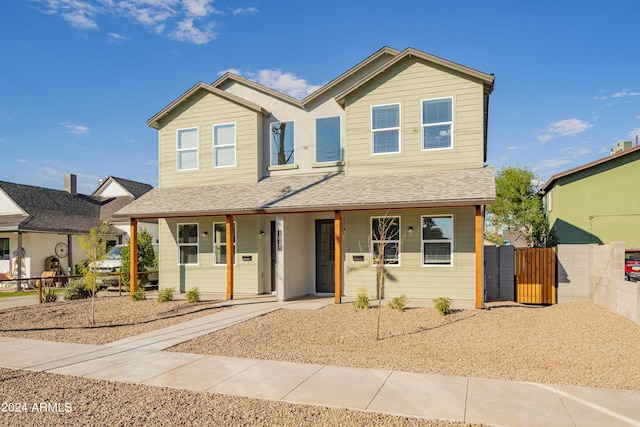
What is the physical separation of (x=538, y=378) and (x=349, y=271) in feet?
26.3

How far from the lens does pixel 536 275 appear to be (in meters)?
12.5

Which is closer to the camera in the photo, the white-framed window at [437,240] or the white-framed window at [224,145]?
the white-framed window at [437,240]

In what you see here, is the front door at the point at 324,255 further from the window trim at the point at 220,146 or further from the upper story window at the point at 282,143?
the window trim at the point at 220,146

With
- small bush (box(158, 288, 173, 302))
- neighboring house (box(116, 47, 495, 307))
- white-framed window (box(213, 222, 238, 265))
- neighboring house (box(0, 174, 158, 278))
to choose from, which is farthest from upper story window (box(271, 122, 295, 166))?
neighboring house (box(0, 174, 158, 278))

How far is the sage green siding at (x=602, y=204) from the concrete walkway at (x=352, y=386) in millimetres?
18472

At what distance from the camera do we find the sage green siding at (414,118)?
12.6m

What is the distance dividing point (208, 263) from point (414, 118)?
8.62 meters

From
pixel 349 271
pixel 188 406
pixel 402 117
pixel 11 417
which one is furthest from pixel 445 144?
pixel 11 417

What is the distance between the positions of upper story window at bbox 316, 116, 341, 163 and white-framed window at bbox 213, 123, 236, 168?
3.10 metres

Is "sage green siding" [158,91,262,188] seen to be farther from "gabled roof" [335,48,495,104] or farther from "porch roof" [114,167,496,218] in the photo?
"gabled roof" [335,48,495,104]

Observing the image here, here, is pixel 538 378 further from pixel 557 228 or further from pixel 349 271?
pixel 557 228

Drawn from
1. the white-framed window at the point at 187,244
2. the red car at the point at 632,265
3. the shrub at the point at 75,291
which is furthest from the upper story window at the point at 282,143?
the red car at the point at 632,265

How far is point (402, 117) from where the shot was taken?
13273 mm

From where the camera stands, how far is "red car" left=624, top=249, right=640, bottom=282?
51.9 ft
